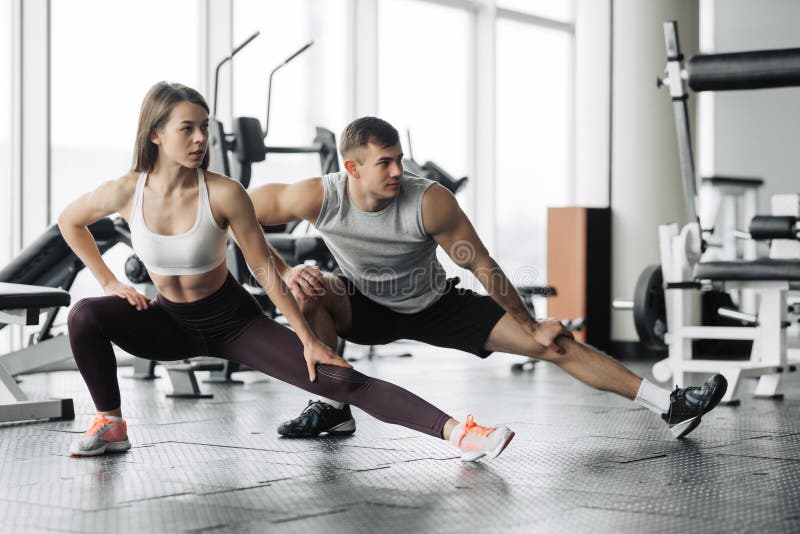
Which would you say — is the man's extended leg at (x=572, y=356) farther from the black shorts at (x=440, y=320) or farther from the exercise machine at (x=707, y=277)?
the exercise machine at (x=707, y=277)

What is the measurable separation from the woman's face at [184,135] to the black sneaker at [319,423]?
0.86 metres

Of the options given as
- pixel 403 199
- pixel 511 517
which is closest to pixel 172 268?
pixel 403 199

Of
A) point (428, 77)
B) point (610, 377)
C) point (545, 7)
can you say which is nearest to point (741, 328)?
point (610, 377)

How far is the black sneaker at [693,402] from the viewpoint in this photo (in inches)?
111

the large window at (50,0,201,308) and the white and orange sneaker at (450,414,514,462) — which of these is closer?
the white and orange sneaker at (450,414,514,462)

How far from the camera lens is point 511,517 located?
1.93 meters

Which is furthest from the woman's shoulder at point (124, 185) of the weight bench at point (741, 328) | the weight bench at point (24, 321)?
the weight bench at point (741, 328)

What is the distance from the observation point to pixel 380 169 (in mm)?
2646

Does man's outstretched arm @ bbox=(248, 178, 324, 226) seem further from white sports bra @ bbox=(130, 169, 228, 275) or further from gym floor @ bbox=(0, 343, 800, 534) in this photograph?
gym floor @ bbox=(0, 343, 800, 534)

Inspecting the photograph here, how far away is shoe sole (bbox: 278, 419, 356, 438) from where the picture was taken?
2939 millimetres

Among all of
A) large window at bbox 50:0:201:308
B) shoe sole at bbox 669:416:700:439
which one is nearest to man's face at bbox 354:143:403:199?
shoe sole at bbox 669:416:700:439

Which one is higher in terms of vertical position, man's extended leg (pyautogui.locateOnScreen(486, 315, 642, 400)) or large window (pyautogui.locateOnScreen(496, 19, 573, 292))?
large window (pyautogui.locateOnScreen(496, 19, 573, 292))

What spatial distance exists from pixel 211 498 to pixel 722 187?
622 cm

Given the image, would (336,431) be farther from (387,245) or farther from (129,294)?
(129,294)
